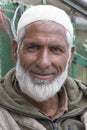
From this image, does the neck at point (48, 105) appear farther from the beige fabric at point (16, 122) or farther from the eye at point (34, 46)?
the eye at point (34, 46)

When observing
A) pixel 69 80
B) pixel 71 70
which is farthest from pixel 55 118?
pixel 71 70

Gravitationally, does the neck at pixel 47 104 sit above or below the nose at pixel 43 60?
below

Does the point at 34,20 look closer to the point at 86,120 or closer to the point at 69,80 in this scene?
the point at 69,80

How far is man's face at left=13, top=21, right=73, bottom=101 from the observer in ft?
7.92

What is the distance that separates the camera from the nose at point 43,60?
7.77 feet

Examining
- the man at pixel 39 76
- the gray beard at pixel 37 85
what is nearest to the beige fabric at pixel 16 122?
the man at pixel 39 76

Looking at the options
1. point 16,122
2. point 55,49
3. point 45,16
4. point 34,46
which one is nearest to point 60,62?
point 55,49

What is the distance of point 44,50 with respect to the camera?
2.42 metres

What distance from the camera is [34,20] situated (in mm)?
2500

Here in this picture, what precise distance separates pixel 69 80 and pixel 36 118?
1.36 ft

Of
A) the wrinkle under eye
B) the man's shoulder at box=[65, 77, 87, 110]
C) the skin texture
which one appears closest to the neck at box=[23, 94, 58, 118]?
the man's shoulder at box=[65, 77, 87, 110]

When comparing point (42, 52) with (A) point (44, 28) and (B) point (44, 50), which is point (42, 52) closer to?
(B) point (44, 50)

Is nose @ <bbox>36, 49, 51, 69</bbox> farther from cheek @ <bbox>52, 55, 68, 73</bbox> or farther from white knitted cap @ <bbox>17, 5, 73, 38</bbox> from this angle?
white knitted cap @ <bbox>17, 5, 73, 38</bbox>

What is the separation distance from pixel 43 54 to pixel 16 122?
1.46 ft
